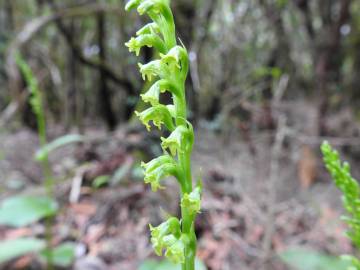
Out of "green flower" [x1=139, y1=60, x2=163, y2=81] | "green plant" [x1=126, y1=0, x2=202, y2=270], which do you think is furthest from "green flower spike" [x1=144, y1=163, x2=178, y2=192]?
"green flower" [x1=139, y1=60, x2=163, y2=81]

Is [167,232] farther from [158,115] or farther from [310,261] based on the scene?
[310,261]

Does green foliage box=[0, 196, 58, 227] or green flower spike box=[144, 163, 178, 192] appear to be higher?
green foliage box=[0, 196, 58, 227]

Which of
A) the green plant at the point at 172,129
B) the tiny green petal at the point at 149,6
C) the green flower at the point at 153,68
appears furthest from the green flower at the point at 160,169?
the tiny green petal at the point at 149,6

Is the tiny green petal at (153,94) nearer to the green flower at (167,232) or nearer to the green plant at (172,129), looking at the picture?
the green plant at (172,129)

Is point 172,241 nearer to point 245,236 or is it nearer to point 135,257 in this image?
point 135,257

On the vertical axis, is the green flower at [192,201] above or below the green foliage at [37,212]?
below

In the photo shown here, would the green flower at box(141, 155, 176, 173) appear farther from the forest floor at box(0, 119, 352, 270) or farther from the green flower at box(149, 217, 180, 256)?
the forest floor at box(0, 119, 352, 270)
